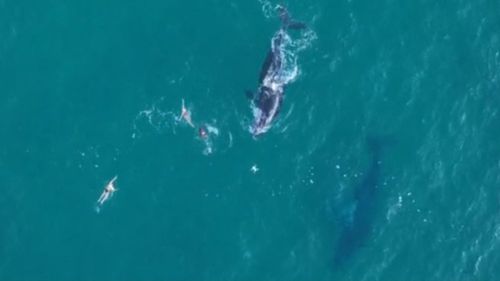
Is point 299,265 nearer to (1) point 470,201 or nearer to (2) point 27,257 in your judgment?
(1) point 470,201

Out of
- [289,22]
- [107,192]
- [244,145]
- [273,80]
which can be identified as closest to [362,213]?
[244,145]

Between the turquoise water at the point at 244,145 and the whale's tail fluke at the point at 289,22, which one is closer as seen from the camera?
the turquoise water at the point at 244,145

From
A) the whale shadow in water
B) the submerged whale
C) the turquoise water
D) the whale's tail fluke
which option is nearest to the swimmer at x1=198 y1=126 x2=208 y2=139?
the turquoise water

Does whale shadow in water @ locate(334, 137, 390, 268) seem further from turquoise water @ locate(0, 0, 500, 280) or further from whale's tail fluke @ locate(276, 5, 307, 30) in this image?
whale's tail fluke @ locate(276, 5, 307, 30)

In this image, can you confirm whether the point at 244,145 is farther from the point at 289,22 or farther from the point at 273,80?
the point at 289,22

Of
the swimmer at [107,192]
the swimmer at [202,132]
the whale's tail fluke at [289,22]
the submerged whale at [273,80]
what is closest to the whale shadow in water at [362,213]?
the submerged whale at [273,80]

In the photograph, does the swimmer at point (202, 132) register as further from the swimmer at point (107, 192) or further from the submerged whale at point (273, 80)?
the swimmer at point (107, 192)
